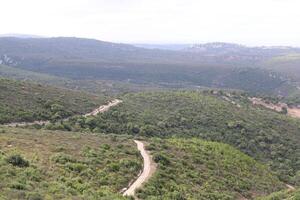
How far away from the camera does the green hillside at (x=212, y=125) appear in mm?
72188

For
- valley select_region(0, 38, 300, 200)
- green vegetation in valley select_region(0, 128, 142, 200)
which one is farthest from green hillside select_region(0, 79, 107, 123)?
green vegetation in valley select_region(0, 128, 142, 200)

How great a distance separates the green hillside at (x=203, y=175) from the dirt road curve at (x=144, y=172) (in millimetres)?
630

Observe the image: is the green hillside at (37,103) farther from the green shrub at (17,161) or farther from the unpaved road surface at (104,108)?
the green shrub at (17,161)

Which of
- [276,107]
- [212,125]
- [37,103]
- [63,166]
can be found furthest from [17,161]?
[276,107]

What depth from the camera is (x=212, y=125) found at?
85.3m

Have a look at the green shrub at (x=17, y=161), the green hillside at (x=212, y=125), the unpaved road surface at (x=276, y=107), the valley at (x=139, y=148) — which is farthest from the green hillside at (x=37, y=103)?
the unpaved road surface at (x=276, y=107)

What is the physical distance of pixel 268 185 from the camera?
51.8 m

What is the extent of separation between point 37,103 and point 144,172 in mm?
37550

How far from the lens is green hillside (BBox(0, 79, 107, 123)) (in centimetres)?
6456

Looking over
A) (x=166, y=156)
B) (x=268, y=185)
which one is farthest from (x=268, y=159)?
(x=166, y=156)

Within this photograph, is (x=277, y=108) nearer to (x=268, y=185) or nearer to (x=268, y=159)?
(x=268, y=159)

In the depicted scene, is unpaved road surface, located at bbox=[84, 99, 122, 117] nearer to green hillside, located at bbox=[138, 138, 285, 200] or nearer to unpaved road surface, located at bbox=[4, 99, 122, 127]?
unpaved road surface, located at bbox=[4, 99, 122, 127]

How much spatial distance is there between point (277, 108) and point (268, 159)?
5661 centimetres

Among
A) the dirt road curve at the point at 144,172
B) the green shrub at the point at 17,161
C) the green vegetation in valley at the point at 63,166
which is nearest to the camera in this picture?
the green vegetation in valley at the point at 63,166
